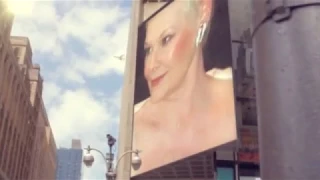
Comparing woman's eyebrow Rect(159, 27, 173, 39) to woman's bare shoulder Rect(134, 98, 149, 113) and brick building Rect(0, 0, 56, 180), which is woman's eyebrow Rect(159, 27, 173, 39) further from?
brick building Rect(0, 0, 56, 180)

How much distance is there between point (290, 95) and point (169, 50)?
27693 mm

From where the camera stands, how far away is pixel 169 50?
29312 millimetres

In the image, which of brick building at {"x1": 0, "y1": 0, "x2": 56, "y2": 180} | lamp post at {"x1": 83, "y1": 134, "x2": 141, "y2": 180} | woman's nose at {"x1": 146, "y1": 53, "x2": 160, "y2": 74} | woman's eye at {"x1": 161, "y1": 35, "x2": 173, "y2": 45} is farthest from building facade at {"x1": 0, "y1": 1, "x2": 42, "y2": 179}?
lamp post at {"x1": 83, "y1": 134, "x2": 141, "y2": 180}

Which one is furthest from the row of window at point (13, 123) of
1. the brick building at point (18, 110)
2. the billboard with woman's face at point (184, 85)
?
the billboard with woman's face at point (184, 85)

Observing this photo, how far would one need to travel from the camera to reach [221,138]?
2336cm

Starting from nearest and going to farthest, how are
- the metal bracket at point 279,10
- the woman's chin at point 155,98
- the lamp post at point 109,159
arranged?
the metal bracket at point 279,10
the lamp post at point 109,159
the woman's chin at point 155,98

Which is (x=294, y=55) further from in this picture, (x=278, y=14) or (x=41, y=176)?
(x=41, y=176)

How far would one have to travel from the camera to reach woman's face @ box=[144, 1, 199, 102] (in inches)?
1101

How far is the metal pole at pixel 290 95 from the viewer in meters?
1.66

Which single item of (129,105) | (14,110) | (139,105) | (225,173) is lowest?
(225,173)

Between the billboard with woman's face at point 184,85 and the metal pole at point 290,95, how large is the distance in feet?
69.8

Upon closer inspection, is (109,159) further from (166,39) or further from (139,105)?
(166,39)

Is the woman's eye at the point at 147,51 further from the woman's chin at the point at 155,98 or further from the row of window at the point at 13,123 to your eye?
the row of window at the point at 13,123

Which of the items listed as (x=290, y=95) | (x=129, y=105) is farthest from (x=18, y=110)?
(x=290, y=95)
